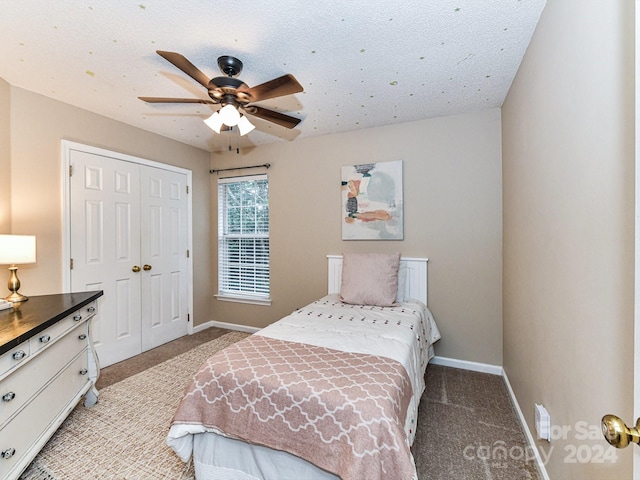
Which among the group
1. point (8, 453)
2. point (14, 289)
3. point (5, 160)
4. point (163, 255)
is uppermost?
point (5, 160)

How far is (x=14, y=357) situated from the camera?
4.62 ft

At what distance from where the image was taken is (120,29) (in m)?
1.72

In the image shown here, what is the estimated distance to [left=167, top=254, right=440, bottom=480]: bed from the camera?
3.93 ft

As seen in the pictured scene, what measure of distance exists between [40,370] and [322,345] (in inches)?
63.0

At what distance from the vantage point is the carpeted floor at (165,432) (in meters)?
1.64

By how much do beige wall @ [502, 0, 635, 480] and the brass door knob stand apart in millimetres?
350

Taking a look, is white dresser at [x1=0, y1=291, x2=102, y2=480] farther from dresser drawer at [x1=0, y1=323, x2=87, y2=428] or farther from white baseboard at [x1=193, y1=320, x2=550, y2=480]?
white baseboard at [x1=193, y1=320, x2=550, y2=480]

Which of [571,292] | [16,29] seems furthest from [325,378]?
[16,29]

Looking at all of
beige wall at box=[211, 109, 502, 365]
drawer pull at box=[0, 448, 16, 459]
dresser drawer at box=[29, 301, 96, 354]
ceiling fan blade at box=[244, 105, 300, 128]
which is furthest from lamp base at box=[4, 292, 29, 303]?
beige wall at box=[211, 109, 502, 365]

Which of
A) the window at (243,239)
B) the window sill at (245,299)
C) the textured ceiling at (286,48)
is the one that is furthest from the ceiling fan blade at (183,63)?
the window sill at (245,299)

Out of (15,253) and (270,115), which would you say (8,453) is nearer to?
(15,253)

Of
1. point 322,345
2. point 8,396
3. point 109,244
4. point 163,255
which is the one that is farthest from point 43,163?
point 322,345

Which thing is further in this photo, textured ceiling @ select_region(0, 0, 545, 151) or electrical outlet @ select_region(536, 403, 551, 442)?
textured ceiling @ select_region(0, 0, 545, 151)

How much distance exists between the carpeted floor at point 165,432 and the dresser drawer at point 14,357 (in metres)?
0.72
